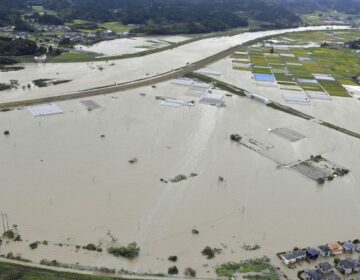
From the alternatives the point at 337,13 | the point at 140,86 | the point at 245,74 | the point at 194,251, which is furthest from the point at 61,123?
the point at 337,13

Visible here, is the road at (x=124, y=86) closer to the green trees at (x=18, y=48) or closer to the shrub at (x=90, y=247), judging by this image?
the green trees at (x=18, y=48)

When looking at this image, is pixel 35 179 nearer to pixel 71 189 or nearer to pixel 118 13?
pixel 71 189

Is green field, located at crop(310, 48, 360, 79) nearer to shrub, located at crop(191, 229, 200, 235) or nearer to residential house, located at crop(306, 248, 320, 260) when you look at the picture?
residential house, located at crop(306, 248, 320, 260)

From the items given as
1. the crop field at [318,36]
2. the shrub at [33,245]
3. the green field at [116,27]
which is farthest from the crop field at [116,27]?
the shrub at [33,245]

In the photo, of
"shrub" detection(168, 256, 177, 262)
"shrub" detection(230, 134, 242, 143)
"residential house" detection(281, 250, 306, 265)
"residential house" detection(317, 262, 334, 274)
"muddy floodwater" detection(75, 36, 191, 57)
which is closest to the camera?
"residential house" detection(317, 262, 334, 274)

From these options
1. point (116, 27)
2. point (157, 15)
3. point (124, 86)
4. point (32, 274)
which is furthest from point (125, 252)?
point (157, 15)

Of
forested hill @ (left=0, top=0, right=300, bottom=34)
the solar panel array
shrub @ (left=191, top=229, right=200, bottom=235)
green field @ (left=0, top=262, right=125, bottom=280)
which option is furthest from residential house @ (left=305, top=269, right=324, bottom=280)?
forested hill @ (left=0, top=0, right=300, bottom=34)

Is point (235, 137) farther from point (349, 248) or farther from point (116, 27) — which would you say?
point (116, 27)
